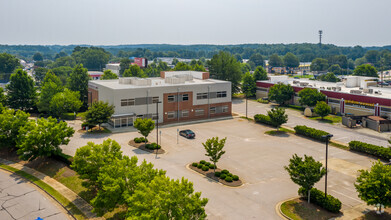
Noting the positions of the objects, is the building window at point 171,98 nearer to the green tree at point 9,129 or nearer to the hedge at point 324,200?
the green tree at point 9,129

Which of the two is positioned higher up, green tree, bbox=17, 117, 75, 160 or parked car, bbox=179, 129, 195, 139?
green tree, bbox=17, 117, 75, 160

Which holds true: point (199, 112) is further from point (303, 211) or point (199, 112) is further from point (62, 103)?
point (303, 211)

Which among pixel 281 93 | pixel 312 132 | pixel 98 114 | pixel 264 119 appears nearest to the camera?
pixel 312 132

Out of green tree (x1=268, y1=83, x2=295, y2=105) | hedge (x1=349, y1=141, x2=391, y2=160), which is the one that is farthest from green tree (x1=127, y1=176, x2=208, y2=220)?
green tree (x1=268, y1=83, x2=295, y2=105)

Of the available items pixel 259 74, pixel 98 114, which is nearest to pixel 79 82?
pixel 98 114

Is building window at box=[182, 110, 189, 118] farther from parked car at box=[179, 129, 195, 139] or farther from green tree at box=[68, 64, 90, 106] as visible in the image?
green tree at box=[68, 64, 90, 106]

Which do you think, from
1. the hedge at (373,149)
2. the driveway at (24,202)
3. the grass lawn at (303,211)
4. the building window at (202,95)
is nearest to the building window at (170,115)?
the building window at (202,95)
